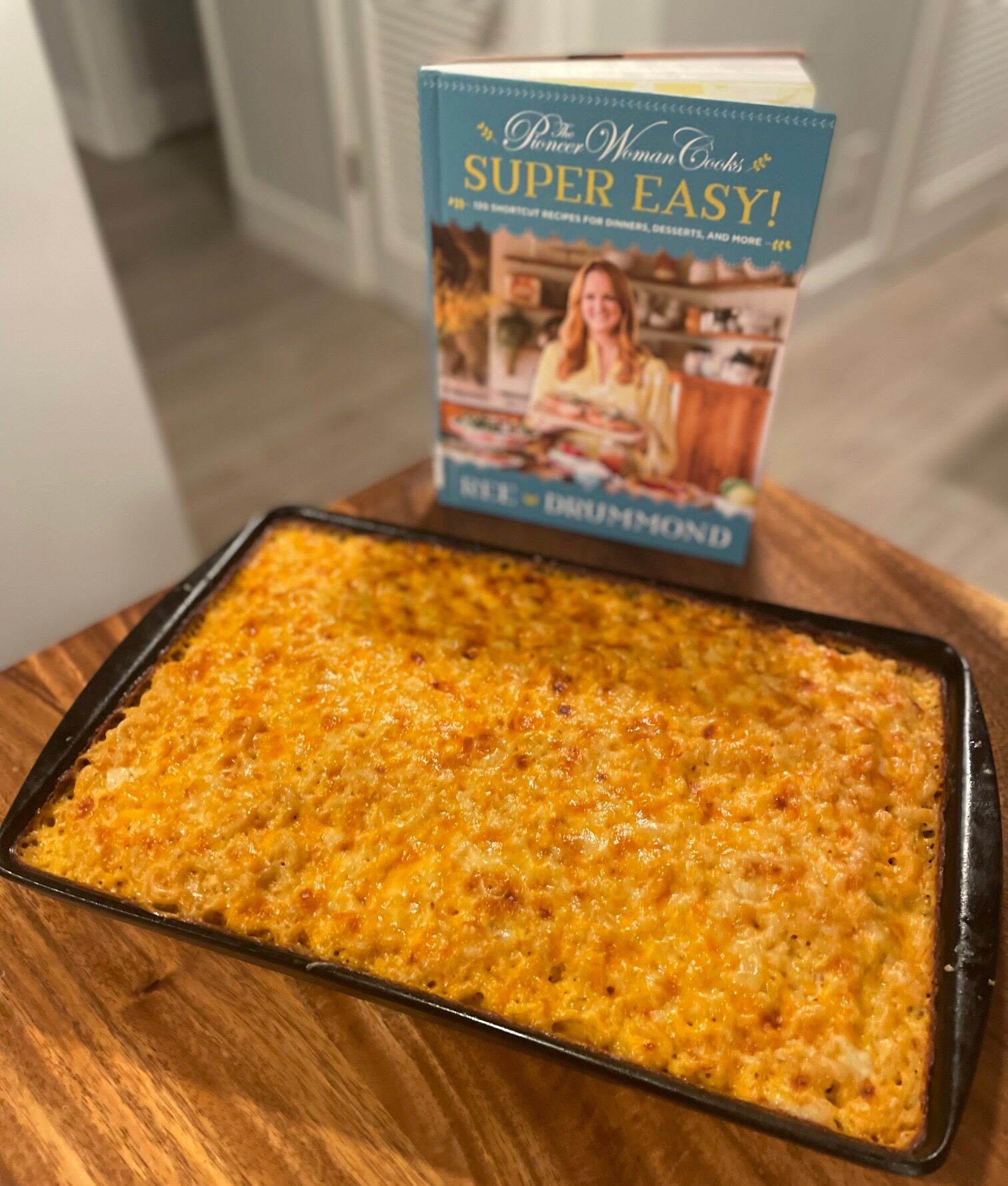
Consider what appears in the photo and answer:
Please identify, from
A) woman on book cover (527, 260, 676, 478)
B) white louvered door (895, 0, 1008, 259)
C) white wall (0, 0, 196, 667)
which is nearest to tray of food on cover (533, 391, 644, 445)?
woman on book cover (527, 260, 676, 478)

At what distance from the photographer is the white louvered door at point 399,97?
2.18m

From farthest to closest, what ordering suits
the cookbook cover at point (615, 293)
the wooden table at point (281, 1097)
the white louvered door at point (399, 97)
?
1. the white louvered door at point (399, 97)
2. the cookbook cover at point (615, 293)
3. the wooden table at point (281, 1097)

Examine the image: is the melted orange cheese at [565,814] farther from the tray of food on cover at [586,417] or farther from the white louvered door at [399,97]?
the white louvered door at [399,97]

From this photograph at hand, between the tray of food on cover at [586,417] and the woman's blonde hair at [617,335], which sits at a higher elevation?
the woman's blonde hair at [617,335]

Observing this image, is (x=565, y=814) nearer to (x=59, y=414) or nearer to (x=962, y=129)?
(x=59, y=414)

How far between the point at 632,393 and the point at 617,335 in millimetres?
55

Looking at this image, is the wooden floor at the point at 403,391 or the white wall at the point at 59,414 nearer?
the white wall at the point at 59,414

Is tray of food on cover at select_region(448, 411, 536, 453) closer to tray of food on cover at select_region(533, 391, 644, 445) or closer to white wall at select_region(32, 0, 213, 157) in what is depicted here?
Answer: tray of food on cover at select_region(533, 391, 644, 445)

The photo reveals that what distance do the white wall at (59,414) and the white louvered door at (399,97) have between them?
35.7 inches

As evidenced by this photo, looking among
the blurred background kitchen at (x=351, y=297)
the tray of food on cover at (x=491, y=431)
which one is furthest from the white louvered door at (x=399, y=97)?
the tray of food on cover at (x=491, y=431)

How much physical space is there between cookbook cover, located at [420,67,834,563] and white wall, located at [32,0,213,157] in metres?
3.51

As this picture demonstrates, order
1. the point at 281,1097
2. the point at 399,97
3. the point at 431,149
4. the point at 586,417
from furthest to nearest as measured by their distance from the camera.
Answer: the point at 399,97 < the point at 586,417 < the point at 431,149 < the point at 281,1097

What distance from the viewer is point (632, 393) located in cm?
84

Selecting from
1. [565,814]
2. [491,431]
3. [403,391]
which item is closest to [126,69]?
[403,391]
